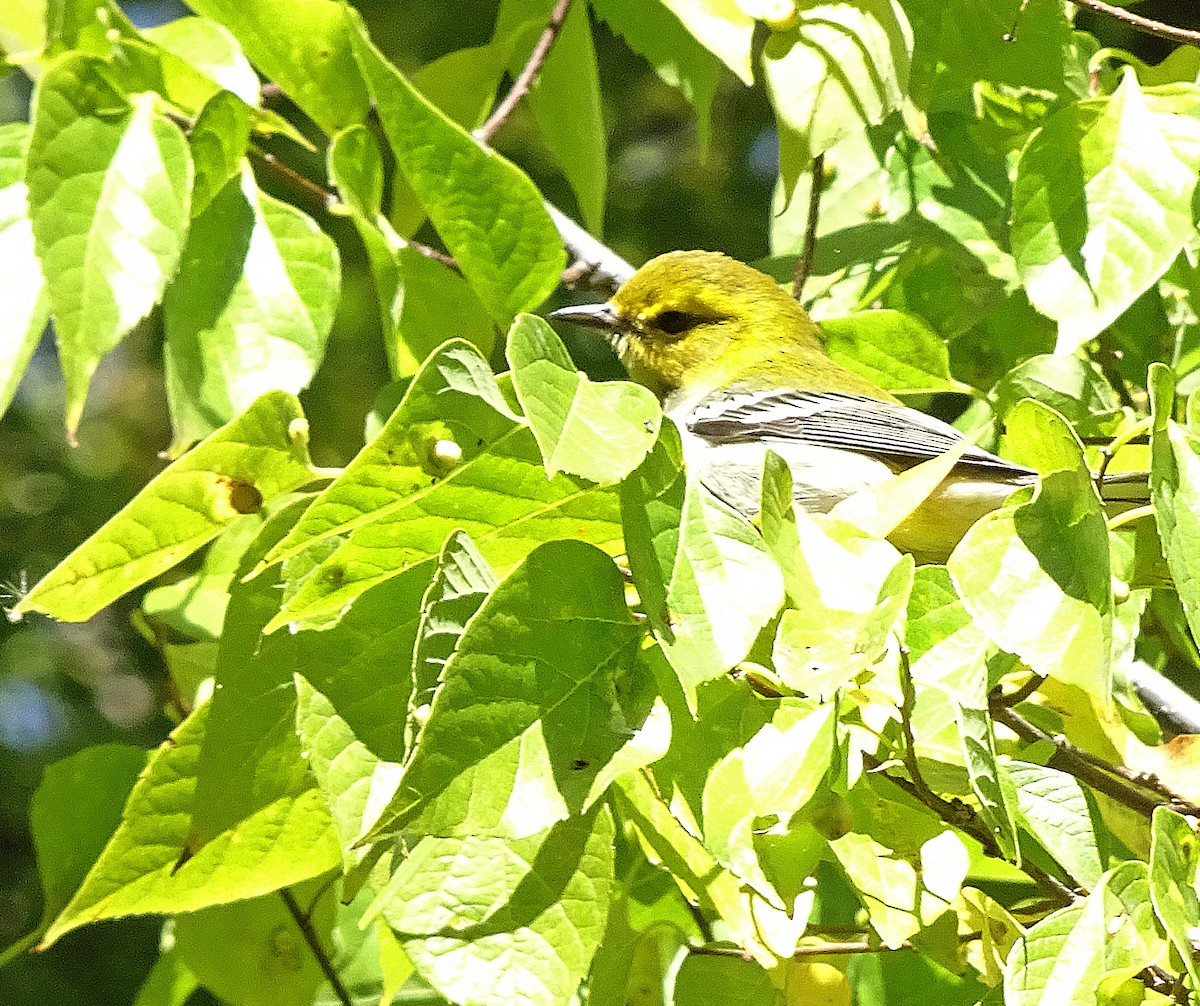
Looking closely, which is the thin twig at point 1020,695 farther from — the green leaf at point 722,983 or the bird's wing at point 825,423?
the bird's wing at point 825,423

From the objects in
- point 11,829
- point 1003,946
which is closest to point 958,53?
point 1003,946

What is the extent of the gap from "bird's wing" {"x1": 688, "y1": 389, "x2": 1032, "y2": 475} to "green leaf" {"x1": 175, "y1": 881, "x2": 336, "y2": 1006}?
1.67 meters

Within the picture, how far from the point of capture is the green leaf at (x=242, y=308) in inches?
78.2

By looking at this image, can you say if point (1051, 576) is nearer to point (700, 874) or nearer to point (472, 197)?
point (700, 874)

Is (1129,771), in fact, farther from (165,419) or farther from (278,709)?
(165,419)

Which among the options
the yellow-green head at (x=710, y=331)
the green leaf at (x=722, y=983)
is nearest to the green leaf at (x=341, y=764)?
the green leaf at (x=722, y=983)

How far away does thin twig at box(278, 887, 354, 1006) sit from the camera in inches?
87.0

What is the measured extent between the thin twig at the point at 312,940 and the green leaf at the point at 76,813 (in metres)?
0.31

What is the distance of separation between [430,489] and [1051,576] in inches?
24.7

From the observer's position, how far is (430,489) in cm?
138

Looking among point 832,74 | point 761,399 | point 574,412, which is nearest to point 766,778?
point 574,412

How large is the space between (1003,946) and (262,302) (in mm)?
1379

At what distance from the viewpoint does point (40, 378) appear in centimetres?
660

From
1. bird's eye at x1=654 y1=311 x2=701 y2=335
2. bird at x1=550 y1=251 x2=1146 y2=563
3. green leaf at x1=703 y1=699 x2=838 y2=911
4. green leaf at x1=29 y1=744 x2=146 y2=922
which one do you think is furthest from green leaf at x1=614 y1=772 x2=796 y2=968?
bird's eye at x1=654 y1=311 x2=701 y2=335
